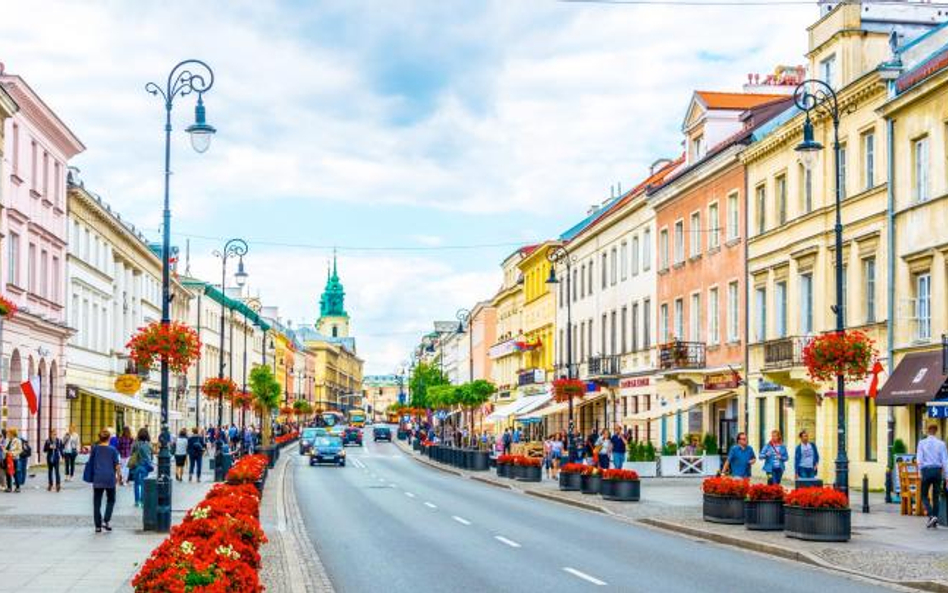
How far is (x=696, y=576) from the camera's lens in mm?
17594

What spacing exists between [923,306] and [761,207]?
12648mm

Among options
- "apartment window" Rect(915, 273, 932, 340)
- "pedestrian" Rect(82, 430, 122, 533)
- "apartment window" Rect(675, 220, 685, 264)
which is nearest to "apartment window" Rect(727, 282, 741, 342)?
"apartment window" Rect(675, 220, 685, 264)

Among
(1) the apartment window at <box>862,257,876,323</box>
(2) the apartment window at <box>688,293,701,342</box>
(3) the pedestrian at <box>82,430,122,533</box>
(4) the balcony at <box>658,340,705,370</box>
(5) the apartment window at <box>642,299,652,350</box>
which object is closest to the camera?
(3) the pedestrian at <box>82,430,122,533</box>

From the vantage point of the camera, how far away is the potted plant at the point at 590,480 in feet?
120

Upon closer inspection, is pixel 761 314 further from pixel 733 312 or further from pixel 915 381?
pixel 915 381

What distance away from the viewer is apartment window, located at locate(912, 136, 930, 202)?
34.3 m

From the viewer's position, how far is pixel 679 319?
56.1m

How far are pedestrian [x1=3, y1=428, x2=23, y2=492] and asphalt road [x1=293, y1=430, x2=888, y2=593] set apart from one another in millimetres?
7339

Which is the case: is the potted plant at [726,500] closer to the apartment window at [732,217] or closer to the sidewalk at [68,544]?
the sidewalk at [68,544]

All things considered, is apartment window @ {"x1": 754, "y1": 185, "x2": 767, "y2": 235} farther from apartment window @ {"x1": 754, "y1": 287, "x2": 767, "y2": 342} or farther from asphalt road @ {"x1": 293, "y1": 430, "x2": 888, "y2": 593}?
asphalt road @ {"x1": 293, "y1": 430, "x2": 888, "y2": 593}

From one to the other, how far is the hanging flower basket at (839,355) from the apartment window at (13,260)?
2782 cm

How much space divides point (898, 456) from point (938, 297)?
524 centimetres

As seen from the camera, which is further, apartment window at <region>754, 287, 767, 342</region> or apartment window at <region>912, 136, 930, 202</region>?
apartment window at <region>754, 287, 767, 342</region>

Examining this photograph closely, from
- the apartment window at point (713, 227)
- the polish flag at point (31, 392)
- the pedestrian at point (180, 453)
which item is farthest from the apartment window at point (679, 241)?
the polish flag at point (31, 392)
